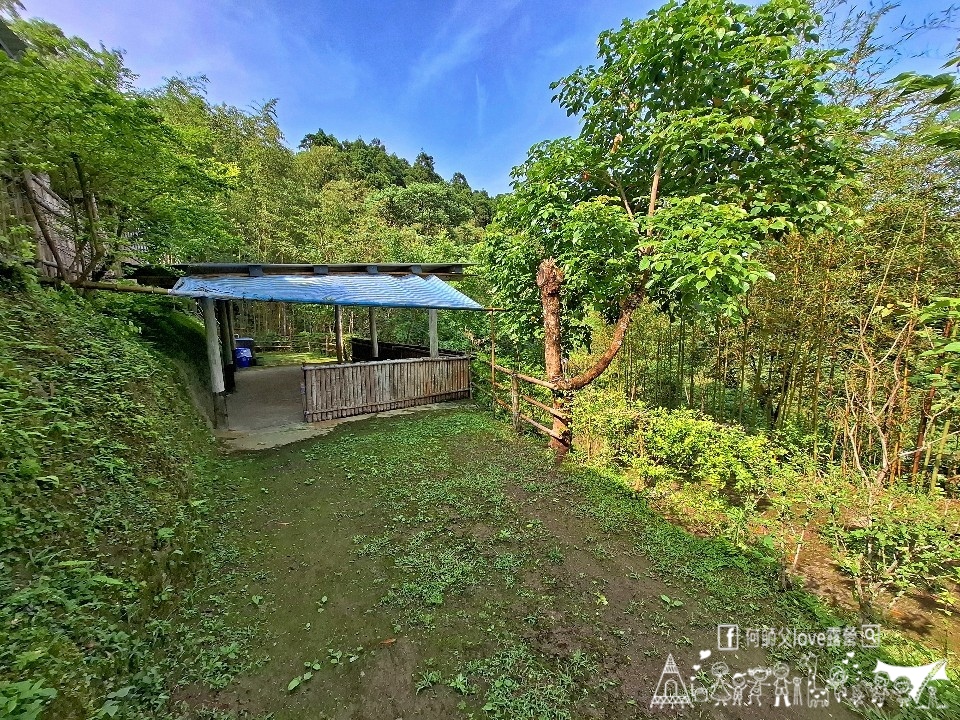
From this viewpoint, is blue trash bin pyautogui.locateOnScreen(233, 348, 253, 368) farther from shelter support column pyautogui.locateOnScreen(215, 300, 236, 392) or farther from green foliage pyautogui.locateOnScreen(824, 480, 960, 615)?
green foliage pyautogui.locateOnScreen(824, 480, 960, 615)

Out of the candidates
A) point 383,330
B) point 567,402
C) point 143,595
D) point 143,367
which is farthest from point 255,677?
point 383,330

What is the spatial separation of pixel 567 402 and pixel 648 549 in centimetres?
220

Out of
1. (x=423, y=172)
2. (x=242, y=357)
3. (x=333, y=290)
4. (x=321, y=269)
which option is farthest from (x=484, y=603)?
(x=423, y=172)

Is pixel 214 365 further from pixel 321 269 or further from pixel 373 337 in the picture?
pixel 373 337

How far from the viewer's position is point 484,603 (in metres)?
2.79

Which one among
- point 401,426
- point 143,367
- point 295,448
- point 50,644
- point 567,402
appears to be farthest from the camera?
point 401,426

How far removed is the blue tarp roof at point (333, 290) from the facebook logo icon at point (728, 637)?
6190 mm

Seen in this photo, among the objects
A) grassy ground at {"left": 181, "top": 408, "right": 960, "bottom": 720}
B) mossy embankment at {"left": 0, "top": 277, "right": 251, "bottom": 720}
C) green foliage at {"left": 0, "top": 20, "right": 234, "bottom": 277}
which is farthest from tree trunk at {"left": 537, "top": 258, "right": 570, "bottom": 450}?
green foliage at {"left": 0, "top": 20, "right": 234, "bottom": 277}

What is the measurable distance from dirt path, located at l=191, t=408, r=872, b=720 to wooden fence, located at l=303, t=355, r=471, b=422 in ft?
7.93

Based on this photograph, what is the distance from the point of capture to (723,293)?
341 cm

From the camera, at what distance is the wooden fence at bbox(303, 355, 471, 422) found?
7000mm

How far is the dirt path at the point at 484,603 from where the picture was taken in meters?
2.11

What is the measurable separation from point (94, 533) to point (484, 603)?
2.37 m

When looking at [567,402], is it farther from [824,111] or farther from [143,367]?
[143,367]
